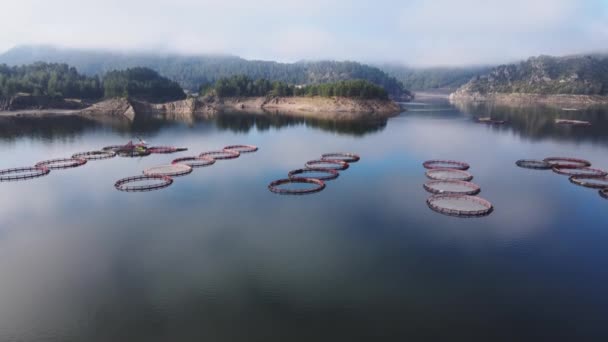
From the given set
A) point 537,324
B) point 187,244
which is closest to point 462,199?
point 537,324

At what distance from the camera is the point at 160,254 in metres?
34.8

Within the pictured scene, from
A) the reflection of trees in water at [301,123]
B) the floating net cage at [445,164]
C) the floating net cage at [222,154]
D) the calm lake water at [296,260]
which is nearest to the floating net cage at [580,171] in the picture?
the calm lake water at [296,260]

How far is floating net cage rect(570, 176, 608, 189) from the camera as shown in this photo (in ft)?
186

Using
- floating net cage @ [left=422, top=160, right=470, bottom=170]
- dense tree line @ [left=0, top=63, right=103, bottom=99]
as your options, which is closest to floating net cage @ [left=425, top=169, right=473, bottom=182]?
floating net cage @ [left=422, top=160, right=470, bottom=170]

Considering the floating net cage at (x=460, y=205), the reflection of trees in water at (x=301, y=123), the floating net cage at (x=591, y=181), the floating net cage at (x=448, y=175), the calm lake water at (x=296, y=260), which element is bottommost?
the calm lake water at (x=296, y=260)

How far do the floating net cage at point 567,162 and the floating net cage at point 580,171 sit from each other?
89 cm

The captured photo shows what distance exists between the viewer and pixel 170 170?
210 feet

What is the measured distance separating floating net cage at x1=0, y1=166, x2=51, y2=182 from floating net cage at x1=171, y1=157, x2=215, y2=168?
1876 centimetres

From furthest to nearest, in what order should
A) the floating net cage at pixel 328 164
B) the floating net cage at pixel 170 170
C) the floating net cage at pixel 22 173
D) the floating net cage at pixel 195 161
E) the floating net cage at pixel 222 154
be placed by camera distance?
the floating net cage at pixel 222 154
the floating net cage at pixel 195 161
the floating net cage at pixel 328 164
the floating net cage at pixel 170 170
the floating net cage at pixel 22 173

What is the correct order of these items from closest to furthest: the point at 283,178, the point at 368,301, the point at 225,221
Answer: the point at 368,301, the point at 225,221, the point at 283,178

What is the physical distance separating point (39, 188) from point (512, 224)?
187 feet

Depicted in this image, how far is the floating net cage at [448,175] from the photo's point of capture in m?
59.8

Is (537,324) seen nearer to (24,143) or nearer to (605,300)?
(605,300)

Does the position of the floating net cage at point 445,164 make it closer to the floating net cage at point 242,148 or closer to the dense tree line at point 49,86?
the floating net cage at point 242,148
